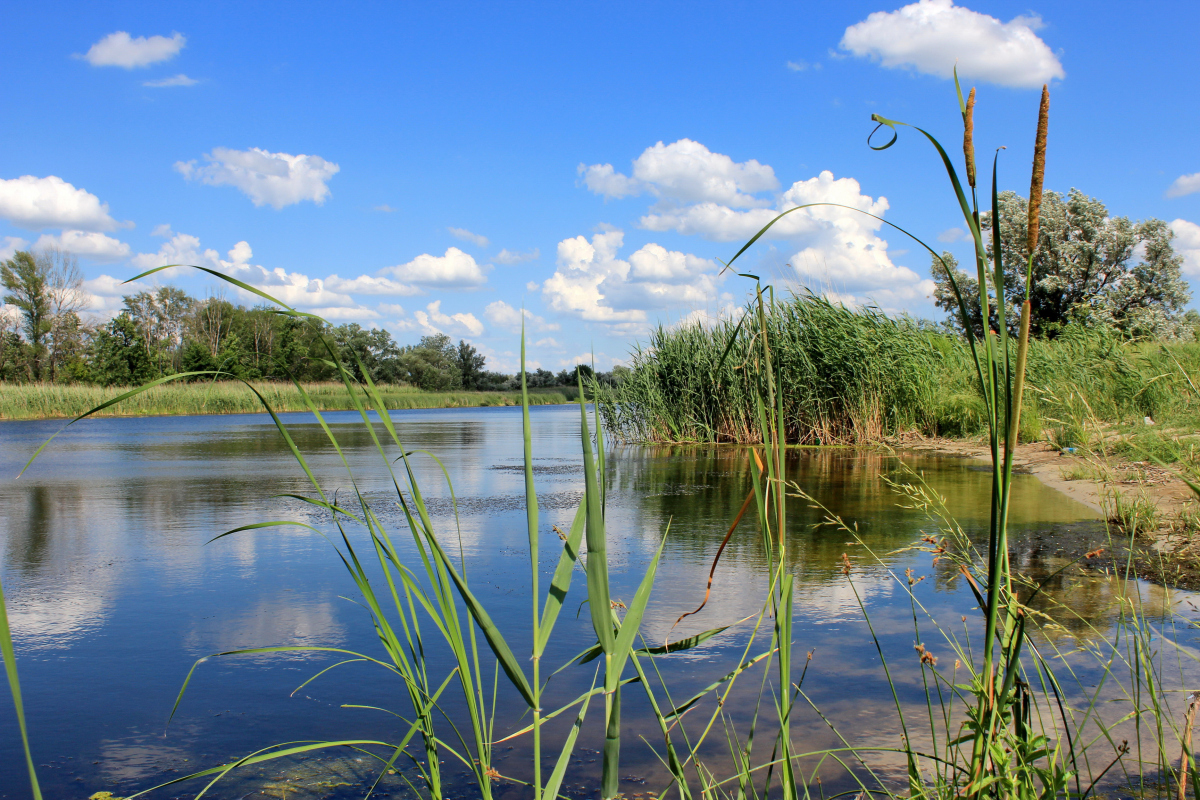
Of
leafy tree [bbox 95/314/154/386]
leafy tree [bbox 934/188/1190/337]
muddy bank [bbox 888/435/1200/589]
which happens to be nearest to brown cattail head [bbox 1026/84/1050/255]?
muddy bank [bbox 888/435/1200/589]

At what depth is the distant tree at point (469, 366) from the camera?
2837 inches

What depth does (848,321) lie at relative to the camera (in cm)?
1247

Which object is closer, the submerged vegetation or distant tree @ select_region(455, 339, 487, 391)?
the submerged vegetation

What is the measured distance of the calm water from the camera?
2.24 metres

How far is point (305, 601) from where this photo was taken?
3.73 meters

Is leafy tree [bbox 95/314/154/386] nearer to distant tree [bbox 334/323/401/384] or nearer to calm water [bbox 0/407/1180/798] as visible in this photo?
distant tree [bbox 334/323/401/384]

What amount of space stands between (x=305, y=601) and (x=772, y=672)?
2.26 metres

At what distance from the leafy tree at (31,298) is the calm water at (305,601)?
4194cm

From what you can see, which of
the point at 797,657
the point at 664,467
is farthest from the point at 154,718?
the point at 664,467

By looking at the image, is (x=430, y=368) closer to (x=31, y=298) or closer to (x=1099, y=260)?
(x=31, y=298)

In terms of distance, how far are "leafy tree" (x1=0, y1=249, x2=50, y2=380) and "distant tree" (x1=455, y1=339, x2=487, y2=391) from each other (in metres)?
32.9

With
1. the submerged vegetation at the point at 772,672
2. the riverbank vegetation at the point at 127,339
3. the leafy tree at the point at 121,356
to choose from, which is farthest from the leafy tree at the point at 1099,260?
the leafy tree at the point at 121,356

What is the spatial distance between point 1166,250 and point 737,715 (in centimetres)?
3940

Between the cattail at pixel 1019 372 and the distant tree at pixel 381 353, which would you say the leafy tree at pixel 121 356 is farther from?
Result: the cattail at pixel 1019 372
